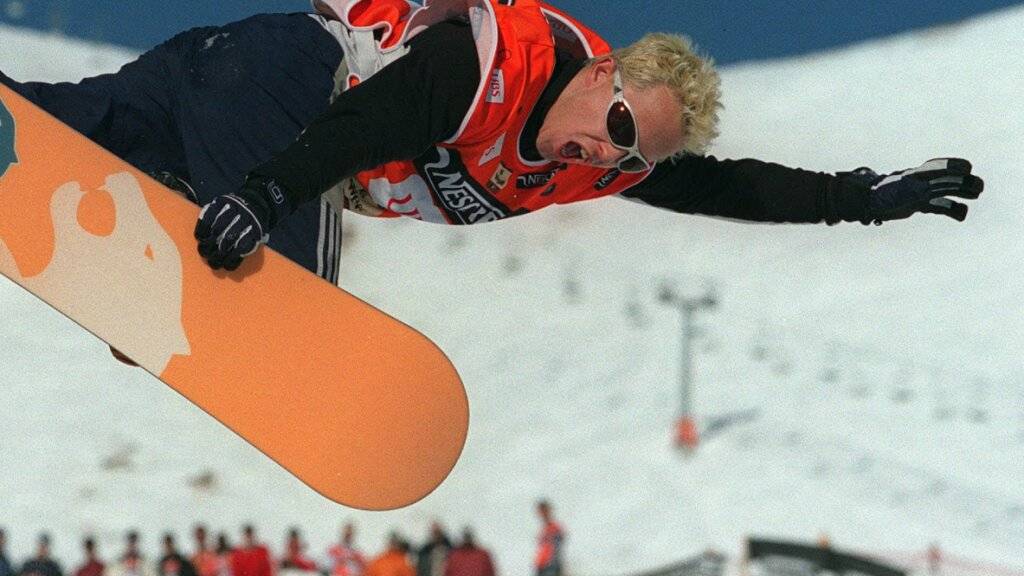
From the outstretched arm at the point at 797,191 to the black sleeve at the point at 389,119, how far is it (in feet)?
2.24

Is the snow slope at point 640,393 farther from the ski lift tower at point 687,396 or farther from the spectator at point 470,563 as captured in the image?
the spectator at point 470,563

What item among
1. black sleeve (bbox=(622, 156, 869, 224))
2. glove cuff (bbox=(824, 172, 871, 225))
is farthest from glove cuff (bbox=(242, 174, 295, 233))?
glove cuff (bbox=(824, 172, 871, 225))

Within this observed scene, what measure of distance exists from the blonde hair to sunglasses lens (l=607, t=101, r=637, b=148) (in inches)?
2.1

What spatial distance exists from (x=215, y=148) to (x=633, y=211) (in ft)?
73.8

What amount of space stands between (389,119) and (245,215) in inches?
12.3

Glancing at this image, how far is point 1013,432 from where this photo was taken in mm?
14930

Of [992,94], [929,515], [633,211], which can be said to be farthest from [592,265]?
[992,94]

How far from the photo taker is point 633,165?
289 centimetres

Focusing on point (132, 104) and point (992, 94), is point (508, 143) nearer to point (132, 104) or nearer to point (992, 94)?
point (132, 104)

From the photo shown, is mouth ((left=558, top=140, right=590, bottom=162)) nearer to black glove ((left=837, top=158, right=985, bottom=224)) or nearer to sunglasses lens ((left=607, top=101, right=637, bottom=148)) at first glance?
sunglasses lens ((left=607, top=101, right=637, bottom=148))

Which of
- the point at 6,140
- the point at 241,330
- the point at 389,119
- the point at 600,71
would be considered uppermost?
the point at 600,71

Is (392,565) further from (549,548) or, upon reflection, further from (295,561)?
(295,561)

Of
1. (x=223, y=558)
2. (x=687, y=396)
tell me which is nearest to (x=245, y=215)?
(x=223, y=558)

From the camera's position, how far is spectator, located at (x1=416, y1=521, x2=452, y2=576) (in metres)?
7.47
